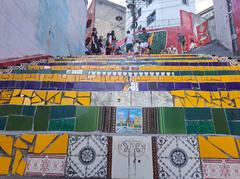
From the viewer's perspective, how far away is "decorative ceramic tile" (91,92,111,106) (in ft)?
11.5

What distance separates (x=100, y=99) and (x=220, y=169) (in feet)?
5.42

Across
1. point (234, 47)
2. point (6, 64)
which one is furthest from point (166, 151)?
point (234, 47)

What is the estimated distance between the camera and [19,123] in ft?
10.4

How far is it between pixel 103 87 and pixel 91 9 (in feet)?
57.8

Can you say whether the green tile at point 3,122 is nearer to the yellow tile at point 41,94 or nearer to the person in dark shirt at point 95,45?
the yellow tile at point 41,94

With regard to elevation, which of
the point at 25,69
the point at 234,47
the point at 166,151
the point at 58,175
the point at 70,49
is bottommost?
the point at 58,175

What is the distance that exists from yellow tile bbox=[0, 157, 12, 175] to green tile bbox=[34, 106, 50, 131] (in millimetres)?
447

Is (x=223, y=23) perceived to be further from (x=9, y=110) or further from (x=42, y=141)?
(x=42, y=141)

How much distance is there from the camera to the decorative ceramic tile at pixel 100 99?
3496mm

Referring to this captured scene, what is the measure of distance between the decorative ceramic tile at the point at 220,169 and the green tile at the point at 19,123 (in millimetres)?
1933

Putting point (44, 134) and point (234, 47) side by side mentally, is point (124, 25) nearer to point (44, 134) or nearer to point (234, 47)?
point (234, 47)

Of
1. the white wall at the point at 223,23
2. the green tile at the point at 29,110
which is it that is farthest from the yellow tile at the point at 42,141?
the white wall at the point at 223,23

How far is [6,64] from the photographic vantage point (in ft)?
15.4

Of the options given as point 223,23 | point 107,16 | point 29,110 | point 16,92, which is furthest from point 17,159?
point 107,16
